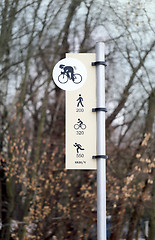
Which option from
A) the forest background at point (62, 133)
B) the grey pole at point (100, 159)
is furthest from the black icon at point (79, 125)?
the forest background at point (62, 133)

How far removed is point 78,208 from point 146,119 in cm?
→ 215

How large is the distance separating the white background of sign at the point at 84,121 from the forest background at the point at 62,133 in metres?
4.21

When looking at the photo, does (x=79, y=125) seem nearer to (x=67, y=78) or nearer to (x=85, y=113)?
(x=85, y=113)

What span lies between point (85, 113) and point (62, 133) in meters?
4.68

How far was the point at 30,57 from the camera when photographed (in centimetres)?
782

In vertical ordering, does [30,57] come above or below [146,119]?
above

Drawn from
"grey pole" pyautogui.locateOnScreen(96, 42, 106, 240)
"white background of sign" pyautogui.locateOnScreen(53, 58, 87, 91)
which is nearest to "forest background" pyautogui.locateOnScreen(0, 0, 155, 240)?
"grey pole" pyautogui.locateOnScreen(96, 42, 106, 240)

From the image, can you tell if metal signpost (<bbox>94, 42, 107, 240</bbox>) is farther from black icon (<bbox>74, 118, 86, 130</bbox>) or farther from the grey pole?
black icon (<bbox>74, 118, 86, 130</bbox>)

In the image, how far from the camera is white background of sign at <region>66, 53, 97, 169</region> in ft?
10.5

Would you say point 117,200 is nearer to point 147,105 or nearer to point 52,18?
point 147,105

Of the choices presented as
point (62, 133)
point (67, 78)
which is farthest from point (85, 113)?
point (62, 133)

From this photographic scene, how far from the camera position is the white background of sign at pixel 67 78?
326 cm

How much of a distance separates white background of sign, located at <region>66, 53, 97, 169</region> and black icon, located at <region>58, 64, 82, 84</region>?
0.10 meters

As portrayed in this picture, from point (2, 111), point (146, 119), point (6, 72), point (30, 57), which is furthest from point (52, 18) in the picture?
point (146, 119)
